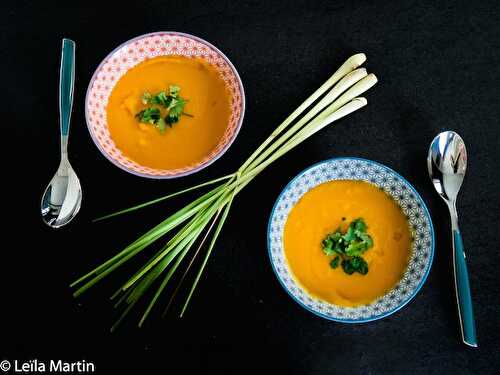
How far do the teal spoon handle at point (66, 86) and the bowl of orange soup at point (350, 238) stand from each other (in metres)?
0.58

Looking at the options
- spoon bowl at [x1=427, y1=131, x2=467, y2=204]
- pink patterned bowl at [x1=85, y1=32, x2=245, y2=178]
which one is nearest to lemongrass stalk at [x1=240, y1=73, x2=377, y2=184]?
pink patterned bowl at [x1=85, y1=32, x2=245, y2=178]

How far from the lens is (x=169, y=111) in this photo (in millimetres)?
1446

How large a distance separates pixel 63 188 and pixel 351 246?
741mm

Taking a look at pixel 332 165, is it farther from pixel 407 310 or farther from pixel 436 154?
pixel 407 310

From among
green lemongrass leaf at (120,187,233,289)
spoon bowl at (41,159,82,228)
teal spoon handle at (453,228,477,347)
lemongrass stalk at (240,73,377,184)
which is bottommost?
teal spoon handle at (453,228,477,347)

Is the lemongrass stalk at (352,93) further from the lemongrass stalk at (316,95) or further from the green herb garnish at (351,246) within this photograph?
the green herb garnish at (351,246)

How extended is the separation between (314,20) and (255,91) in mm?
253

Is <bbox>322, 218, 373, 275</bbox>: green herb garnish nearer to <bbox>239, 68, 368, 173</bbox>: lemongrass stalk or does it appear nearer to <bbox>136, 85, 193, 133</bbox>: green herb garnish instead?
<bbox>239, 68, 368, 173</bbox>: lemongrass stalk

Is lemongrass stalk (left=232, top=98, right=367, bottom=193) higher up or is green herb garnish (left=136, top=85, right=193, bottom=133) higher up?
green herb garnish (left=136, top=85, right=193, bottom=133)

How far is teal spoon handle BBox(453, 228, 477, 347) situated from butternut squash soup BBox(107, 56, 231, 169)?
66 cm

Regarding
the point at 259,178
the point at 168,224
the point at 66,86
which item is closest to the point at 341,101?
the point at 259,178

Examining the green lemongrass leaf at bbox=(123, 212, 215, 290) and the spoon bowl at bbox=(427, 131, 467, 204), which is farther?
the spoon bowl at bbox=(427, 131, 467, 204)

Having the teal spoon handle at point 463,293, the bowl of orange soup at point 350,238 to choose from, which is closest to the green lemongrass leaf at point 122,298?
the bowl of orange soup at point 350,238

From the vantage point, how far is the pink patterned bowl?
1.38m
